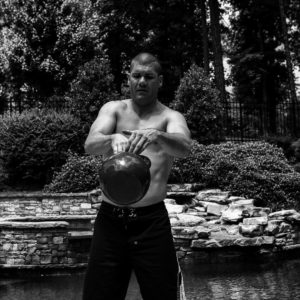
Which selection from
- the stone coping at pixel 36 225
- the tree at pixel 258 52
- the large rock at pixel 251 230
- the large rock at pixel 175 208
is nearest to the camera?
the stone coping at pixel 36 225

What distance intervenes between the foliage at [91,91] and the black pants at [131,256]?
10.2m

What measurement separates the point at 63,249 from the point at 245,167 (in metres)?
4.37

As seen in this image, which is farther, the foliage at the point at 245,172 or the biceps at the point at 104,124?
the foliage at the point at 245,172

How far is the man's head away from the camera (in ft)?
10.1

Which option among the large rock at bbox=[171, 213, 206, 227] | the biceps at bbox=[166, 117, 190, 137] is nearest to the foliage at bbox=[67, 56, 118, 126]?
the large rock at bbox=[171, 213, 206, 227]

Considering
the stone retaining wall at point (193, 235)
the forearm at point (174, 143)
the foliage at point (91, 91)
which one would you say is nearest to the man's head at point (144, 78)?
the forearm at point (174, 143)

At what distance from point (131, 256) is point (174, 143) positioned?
64 centimetres

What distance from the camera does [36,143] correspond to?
463 inches

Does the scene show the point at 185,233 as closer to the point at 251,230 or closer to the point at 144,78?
the point at 251,230

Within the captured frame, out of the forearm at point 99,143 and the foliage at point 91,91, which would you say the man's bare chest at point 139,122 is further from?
the foliage at point 91,91

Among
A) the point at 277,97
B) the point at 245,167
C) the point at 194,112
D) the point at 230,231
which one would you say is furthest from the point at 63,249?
the point at 277,97

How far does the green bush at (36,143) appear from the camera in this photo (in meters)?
11.7

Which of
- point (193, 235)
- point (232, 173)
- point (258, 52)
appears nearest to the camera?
point (193, 235)

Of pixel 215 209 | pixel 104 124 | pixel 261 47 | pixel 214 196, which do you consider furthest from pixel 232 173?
pixel 261 47
